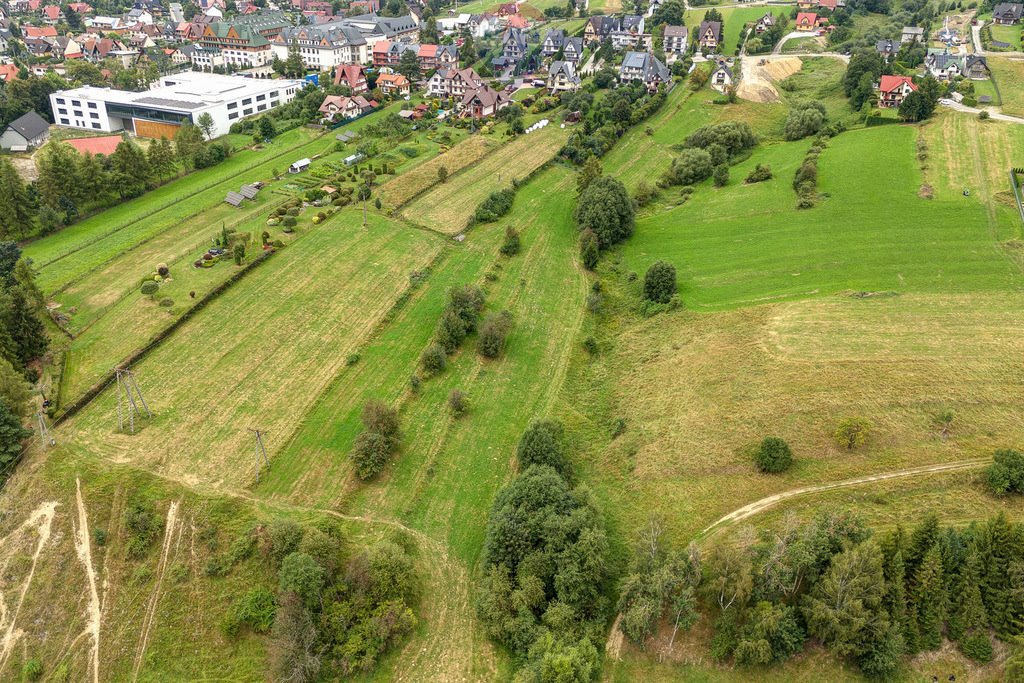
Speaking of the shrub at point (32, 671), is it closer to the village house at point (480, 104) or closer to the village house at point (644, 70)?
the village house at point (480, 104)

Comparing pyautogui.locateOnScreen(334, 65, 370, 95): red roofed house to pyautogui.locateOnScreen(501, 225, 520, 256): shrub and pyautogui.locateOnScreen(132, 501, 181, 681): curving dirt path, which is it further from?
pyautogui.locateOnScreen(132, 501, 181, 681): curving dirt path

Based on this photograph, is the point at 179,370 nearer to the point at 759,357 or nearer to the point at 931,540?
the point at 759,357

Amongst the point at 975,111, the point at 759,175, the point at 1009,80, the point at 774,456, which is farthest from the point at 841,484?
the point at 1009,80

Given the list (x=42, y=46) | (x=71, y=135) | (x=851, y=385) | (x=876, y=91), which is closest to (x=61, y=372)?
(x=851, y=385)

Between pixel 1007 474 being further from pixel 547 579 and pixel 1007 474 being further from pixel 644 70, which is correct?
pixel 644 70

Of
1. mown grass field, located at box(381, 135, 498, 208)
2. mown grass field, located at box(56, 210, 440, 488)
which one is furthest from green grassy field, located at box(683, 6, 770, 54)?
mown grass field, located at box(56, 210, 440, 488)
